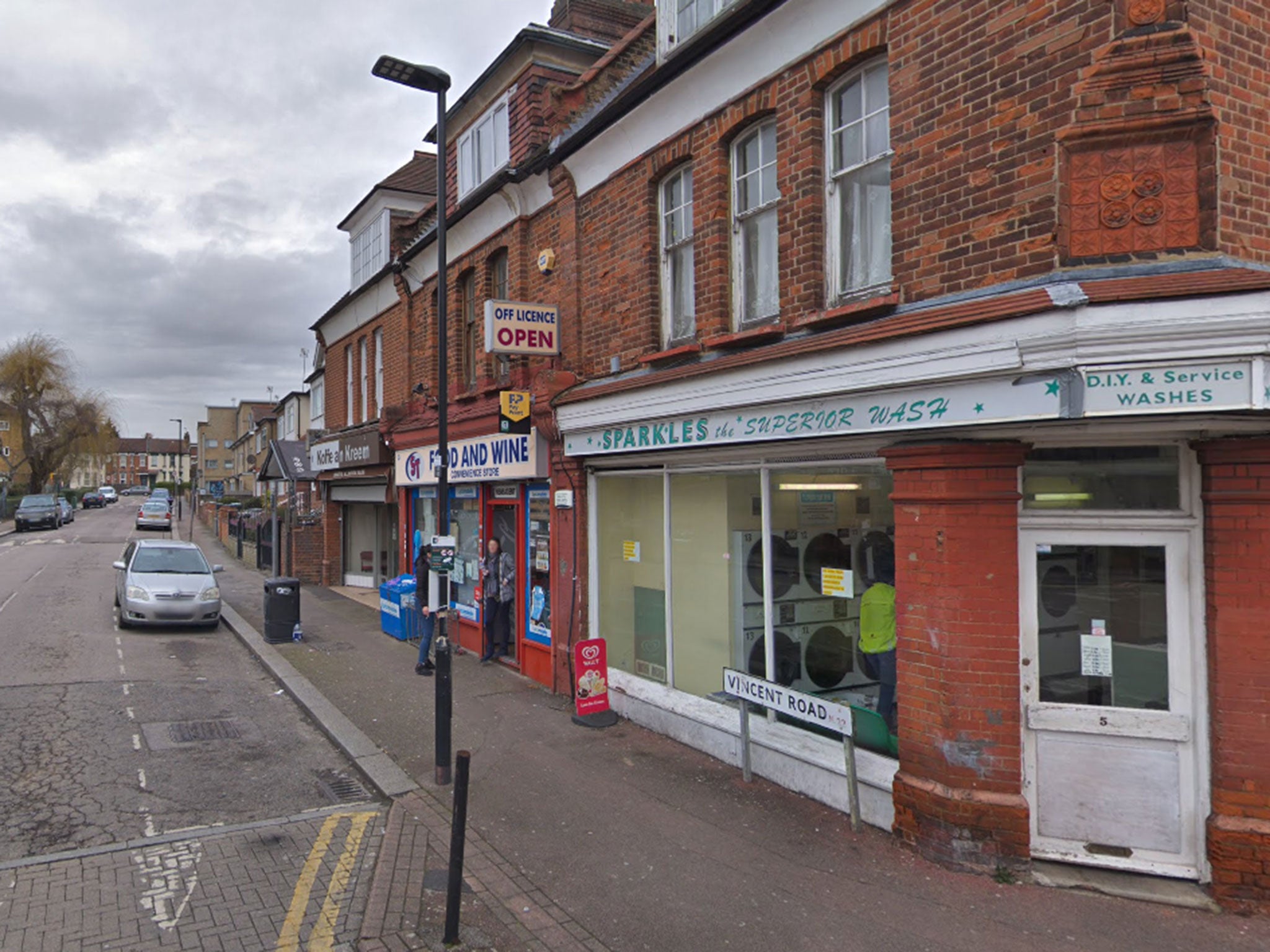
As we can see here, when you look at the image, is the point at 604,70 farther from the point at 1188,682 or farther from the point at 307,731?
the point at 1188,682

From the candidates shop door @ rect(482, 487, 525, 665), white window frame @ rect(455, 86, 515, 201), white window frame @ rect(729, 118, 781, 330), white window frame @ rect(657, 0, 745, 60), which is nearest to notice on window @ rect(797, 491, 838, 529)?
white window frame @ rect(729, 118, 781, 330)

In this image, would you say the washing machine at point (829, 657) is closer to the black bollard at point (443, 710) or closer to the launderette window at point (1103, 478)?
the launderette window at point (1103, 478)

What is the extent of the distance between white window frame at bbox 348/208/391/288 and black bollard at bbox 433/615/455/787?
507 inches

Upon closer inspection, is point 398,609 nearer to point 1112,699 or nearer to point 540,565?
point 540,565

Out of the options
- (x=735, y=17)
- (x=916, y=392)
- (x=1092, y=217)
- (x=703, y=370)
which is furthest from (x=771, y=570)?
(x=735, y=17)

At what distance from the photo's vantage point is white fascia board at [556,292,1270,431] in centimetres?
432

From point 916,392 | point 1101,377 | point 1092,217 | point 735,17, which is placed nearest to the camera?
point 1101,377

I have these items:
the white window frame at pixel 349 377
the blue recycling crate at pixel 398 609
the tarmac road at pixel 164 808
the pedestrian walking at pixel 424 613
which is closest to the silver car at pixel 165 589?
the tarmac road at pixel 164 808

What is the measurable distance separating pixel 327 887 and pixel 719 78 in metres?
7.26

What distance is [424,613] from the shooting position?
12.3 metres

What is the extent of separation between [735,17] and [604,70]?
4682 mm

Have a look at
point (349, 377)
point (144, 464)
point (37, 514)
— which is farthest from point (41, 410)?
point (144, 464)

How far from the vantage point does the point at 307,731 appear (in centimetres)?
897

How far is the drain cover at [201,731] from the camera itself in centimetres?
850
